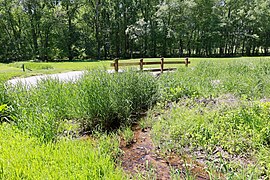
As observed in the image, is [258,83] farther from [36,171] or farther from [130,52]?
[130,52]

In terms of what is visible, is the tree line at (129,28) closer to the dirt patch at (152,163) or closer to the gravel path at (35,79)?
the gravel path at (35,79)

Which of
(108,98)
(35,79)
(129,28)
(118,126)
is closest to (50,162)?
(108,98)

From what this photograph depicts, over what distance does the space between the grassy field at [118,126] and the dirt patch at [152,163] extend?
0.33 ft

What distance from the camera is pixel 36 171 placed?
8.95 ft

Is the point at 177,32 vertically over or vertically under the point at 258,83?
over

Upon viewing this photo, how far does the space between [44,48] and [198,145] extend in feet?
112

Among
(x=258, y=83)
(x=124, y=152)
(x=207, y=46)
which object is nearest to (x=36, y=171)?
(x=124, y=152)

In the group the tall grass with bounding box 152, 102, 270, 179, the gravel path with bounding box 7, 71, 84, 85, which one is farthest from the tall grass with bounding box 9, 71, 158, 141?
the tall grass with bounding box 152, 102, 270, 179

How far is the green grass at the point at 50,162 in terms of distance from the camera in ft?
8.79

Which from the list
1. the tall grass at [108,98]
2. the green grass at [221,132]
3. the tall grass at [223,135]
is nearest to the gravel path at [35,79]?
the tall grass at [108,98]

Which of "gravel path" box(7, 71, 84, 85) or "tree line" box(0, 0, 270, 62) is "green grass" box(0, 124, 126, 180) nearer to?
"gravel path" box(7, 71, 84, 85)

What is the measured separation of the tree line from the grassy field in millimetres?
30343

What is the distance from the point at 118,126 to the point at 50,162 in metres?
3.00

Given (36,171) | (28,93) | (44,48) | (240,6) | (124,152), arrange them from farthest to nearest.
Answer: (240,6) < (44,48) < (28,93) < (124,152) < (36,171)
